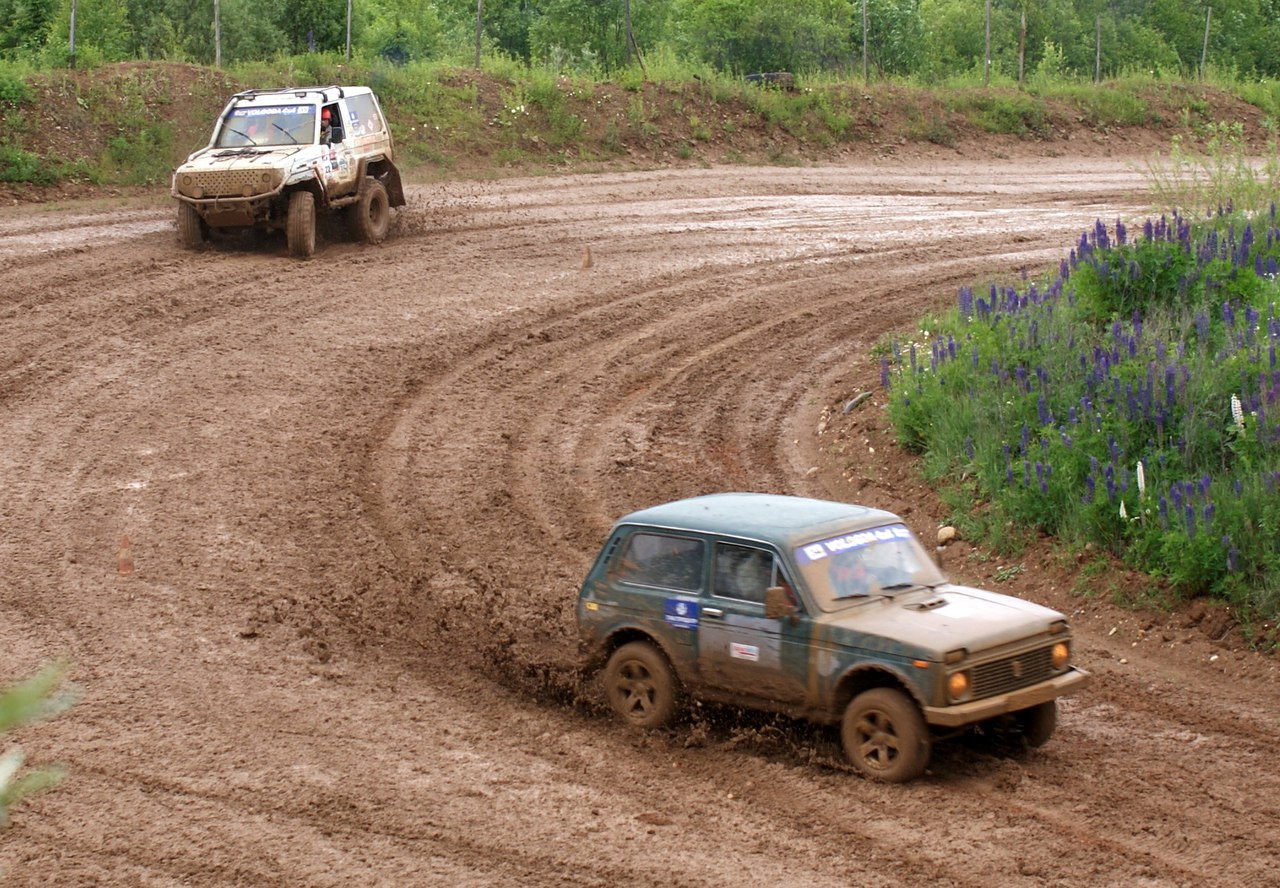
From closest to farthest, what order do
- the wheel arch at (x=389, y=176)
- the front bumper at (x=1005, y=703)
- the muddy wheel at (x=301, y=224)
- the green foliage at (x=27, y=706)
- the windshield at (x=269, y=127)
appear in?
the green foliage at (x=27, y=706) → the front bumper at (x=1005, y=703) → the muddy wheel at (x=301, y=224) → the windshield at (x=269, y=127) → the wheel arch at (x=389, y=176)

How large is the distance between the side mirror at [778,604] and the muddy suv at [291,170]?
44.4ft

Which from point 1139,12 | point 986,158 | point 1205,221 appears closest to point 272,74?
point 986,158

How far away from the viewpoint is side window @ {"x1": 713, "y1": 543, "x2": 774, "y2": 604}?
25.5ft

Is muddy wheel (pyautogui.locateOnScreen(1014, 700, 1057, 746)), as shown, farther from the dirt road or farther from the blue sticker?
the blue sticker

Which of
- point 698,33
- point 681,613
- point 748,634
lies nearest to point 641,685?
point 681,613

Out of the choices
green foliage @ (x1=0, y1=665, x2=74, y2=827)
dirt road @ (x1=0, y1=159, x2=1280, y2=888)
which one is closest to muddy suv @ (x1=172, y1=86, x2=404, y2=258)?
dirt road @ (x1=0, y1=159, x2=1280, y2=888)

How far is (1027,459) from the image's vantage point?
11.4m

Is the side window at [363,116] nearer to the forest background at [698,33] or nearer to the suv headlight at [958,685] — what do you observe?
the forest background at [698,33]

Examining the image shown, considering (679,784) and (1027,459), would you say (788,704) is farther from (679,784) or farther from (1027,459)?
(1027,459)

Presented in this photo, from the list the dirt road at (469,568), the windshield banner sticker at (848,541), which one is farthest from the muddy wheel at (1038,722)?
the windshield banner sticker at (848,541)

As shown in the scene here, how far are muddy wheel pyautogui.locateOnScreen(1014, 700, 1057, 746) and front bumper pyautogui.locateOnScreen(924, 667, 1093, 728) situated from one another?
0.14m

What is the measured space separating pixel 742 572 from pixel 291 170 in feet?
43.8

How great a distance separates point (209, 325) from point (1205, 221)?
432 inches

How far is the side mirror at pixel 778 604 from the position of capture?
24.5ft
